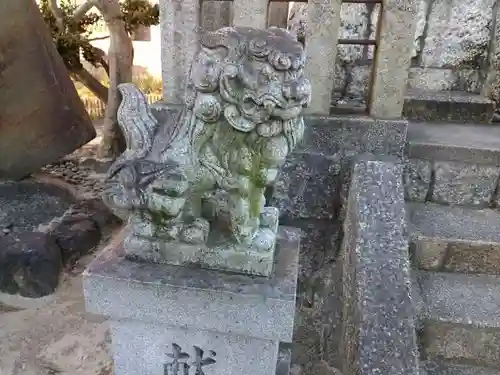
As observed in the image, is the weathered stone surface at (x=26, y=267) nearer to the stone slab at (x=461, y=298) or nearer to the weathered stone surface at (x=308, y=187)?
the weathered stone surface at (x=308, y=187)

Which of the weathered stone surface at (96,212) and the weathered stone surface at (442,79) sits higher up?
the weathered stone surface at (442,79)

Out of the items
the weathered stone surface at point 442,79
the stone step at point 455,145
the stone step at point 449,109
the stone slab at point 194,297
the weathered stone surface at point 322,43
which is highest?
the weathered stone surface at point 322,43

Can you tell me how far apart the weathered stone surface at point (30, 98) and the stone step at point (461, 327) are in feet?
9.22

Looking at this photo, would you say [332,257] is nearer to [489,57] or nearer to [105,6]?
[489,57]

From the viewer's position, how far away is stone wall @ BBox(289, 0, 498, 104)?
3.42m

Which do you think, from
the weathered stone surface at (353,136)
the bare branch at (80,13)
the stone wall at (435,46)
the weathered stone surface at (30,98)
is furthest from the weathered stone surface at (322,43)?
the bare branch at (80,13)

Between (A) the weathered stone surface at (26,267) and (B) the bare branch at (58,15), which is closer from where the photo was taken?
(A) the weathered stone surface at (26,267)

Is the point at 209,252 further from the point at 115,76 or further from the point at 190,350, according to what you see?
the point at 115,76

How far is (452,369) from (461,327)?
0.76 ft

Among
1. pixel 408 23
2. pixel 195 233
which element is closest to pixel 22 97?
pixel 195 233

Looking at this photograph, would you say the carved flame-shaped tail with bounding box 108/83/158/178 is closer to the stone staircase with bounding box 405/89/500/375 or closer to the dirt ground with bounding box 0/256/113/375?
the dirt ground with bounding box 0/256/113/375

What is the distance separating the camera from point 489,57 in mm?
3416

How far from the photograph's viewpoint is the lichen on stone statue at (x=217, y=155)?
1362 mm

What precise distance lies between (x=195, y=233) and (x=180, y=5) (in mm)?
1365
